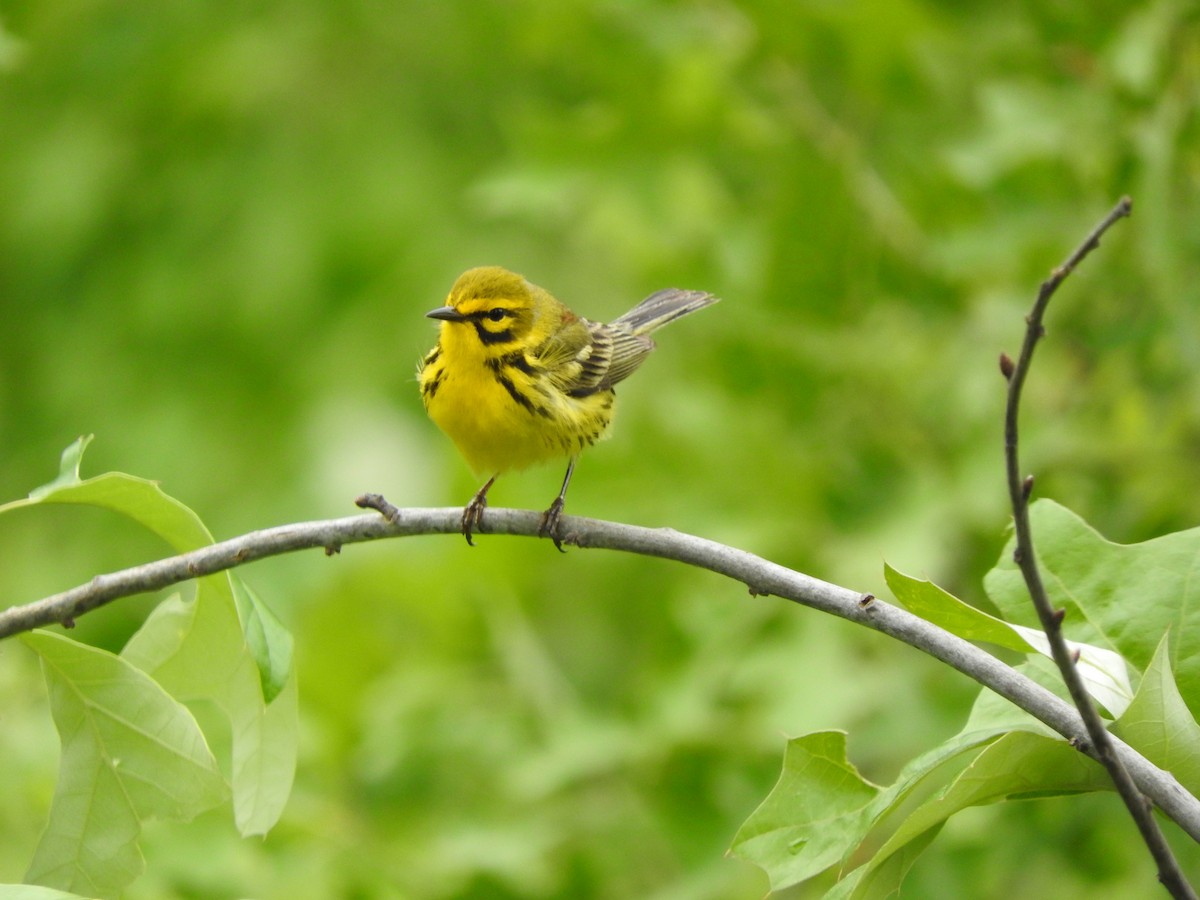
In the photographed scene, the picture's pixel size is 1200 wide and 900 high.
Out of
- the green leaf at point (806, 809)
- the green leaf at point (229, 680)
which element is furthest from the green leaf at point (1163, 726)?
the green leaf at point (229, 680)

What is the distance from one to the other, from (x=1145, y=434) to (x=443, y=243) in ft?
14.1

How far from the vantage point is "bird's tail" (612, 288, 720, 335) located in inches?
152

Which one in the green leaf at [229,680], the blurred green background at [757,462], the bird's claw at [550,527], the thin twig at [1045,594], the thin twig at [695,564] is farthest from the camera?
the blurred green background at [757,462]

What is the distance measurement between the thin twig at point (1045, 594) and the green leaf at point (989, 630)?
22 cm

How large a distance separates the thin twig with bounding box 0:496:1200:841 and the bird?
0.96m

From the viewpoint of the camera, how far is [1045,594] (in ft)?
3.98

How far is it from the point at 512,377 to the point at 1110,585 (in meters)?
1.65

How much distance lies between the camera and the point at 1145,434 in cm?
335

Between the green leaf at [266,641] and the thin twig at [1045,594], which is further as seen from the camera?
the green leaf at [266,641]

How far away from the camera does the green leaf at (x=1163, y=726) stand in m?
1.41

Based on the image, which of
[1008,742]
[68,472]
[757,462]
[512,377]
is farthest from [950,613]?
[757,462]

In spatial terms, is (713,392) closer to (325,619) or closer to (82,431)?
(325,619)

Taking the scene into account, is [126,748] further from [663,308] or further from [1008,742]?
[663,308]

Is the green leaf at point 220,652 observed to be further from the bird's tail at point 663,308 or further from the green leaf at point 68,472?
the bird's tail at point 663,308
